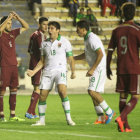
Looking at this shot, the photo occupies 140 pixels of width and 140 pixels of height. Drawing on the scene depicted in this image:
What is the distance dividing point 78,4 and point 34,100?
18.4m

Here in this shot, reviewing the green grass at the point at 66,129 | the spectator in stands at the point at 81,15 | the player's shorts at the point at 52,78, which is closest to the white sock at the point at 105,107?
the green grass at the point at 66,129

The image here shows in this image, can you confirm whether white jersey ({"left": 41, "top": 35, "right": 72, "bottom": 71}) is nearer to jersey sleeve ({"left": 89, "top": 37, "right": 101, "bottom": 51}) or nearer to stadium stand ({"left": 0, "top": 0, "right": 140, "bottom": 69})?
jersey sleeve ({"left": 89, "top": 37, "right": 101, "bottom": 51})

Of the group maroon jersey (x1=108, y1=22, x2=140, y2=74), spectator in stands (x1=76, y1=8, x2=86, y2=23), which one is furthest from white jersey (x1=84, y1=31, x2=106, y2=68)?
spectator in stands (x1=76, y1=8, x2=86, y2=23)

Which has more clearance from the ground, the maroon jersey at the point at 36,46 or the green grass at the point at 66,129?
the maroon jersey at the point at 36,46

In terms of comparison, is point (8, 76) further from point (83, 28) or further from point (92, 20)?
point (92, 20)

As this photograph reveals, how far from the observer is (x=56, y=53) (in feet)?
37.7

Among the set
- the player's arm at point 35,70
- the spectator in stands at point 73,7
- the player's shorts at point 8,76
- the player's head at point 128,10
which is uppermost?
the player's head at point 128,10

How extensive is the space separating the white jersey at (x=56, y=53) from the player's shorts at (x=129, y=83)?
1.72 meters

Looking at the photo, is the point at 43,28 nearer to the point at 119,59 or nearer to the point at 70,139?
the point at 119,59

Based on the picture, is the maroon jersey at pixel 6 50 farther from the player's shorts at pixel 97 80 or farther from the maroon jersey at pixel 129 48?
the maroon jersey at pixel 129 48

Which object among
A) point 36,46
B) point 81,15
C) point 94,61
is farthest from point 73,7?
point 94,61

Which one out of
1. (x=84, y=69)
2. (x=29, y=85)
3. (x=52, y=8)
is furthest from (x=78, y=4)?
(x=29, y=85)

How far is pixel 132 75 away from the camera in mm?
9984

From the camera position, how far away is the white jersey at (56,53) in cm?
1148
